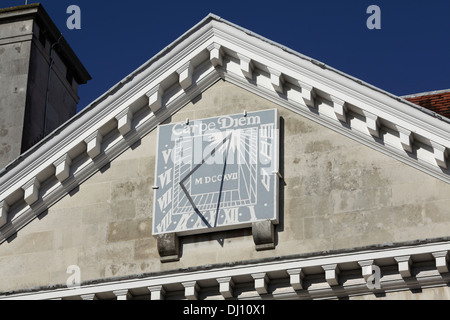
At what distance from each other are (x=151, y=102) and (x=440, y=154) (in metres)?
6.21

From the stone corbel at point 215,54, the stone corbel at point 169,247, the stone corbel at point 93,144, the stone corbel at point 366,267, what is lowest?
the stone corbel at point 366,267

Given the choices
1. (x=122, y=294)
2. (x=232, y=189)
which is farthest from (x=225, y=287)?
(x=232, y=189)

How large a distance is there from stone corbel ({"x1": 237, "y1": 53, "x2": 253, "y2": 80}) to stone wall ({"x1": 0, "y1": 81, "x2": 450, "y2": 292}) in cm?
40

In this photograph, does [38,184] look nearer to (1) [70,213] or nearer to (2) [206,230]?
(1) [70,213]

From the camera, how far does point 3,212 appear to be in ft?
93.8

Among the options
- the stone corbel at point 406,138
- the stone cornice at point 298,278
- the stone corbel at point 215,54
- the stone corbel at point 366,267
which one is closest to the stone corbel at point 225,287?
the stone cornice at point 298,278

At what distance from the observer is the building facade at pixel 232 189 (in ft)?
85.4

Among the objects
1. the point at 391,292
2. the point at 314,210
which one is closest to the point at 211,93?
the point at 314,210

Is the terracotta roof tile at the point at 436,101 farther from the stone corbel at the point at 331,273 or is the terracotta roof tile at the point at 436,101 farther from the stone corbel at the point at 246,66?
the stone corbel at the point at 331,273

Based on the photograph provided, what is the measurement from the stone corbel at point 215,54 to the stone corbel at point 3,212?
523 cm

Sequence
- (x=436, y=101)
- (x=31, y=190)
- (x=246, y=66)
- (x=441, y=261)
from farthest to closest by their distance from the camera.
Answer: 1. (x=436, y=101)
2. (x=31, y=190)
3. (x=246, y=66)
4. (x=441, y=261)

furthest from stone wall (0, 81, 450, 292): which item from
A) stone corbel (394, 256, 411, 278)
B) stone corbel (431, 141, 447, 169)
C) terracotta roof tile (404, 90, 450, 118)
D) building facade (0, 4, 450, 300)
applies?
terracotta roof tile (404, 90, 450, 118)

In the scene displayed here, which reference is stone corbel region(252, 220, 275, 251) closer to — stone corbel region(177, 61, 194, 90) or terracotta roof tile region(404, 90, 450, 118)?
stone corbel region(177, 61, 194, 90)

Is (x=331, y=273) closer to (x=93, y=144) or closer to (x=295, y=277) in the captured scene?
(x=295, y=277)
